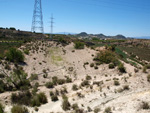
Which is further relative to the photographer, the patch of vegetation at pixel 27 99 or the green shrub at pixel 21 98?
the green shrub at pixel 21 98

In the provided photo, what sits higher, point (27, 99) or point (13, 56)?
point (13, 56)

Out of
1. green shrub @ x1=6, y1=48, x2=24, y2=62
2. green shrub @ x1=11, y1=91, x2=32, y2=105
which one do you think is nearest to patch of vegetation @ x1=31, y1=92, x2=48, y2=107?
green shrub @ x1=11, y1=91, x2=32, y2=105

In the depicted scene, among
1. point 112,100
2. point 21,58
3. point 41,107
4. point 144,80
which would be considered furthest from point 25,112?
point 21,58

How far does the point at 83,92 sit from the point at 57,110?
345cm

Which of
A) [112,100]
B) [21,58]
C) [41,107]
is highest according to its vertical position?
[21,58]

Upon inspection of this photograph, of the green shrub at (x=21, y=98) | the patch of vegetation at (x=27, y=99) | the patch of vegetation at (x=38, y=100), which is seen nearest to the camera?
the patch of vegetation at (x=38, y=100)

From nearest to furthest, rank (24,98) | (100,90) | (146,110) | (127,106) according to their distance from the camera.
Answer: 1. (146,110)
2. (127,106)
3. (24,98)
4. (100,90)

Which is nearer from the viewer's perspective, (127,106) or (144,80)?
(127,106)

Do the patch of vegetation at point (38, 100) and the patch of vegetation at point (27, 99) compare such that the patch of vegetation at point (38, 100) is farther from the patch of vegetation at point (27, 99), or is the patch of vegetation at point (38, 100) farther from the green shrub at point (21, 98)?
the green shrub at point (21, 98)

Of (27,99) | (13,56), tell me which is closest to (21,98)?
(27,99)

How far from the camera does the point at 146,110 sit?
280 inches

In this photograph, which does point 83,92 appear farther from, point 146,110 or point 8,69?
point 8,69

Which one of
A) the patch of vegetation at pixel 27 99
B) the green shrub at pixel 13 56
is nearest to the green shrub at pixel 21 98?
the patch of vegetation at pixel 27 99

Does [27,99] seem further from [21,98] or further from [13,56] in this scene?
[13,56]
